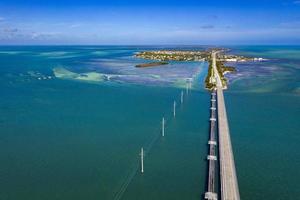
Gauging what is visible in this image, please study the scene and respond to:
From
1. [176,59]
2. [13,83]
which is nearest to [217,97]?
[13,83]

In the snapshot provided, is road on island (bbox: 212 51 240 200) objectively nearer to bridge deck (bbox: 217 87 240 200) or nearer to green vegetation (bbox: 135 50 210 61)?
bridge deck (bbox: 217 87 240 200)

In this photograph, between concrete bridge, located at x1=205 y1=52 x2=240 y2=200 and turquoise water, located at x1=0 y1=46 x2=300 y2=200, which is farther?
turquoise water, located at x1=0 y1=46 x2=300 y2=200

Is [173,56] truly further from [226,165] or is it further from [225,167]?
[225,167]

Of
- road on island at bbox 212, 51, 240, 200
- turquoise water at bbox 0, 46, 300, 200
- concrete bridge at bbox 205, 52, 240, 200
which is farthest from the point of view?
turquoise water at bbox 0, 46, 300, 200

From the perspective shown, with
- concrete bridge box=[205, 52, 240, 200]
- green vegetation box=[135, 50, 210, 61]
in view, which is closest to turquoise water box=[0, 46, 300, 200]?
concrete bridge box=[205, 52, 240, 200]

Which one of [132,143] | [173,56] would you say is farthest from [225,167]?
[173,56]

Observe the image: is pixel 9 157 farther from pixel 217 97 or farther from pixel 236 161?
pixel 217 97

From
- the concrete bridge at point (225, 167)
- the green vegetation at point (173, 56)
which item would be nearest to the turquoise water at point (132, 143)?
the concrete bridge at point (225, 167)

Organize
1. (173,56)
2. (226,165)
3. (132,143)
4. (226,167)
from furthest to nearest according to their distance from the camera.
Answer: (173,56)
(132,143)
(226,165)
(226,167)

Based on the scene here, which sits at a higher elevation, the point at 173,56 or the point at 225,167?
the point at 225,167
